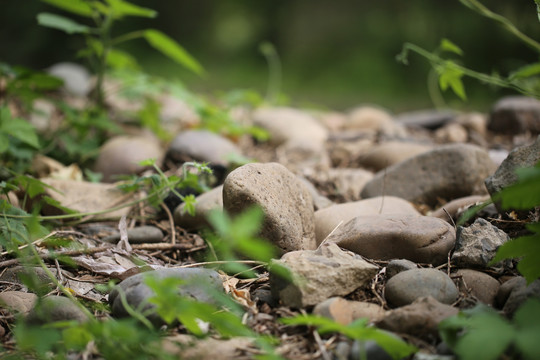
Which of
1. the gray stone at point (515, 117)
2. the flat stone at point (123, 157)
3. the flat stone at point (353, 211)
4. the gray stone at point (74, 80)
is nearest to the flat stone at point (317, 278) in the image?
the flat stone at point (353, 211)

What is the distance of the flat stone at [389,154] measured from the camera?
2.91 metres

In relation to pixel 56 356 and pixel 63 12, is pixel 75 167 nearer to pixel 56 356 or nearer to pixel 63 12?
pixel 56 356

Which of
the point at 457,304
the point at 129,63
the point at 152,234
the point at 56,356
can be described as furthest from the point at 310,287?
the point at 129,63

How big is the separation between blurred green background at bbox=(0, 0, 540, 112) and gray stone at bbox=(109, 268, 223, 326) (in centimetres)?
462

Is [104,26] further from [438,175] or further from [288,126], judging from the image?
[438,175]

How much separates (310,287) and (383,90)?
5341 mm

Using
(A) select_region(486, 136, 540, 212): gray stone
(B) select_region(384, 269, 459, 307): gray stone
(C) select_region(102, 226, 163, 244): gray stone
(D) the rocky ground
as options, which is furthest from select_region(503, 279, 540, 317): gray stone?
(C) select_region(102, 226, 163, 244): gray stone

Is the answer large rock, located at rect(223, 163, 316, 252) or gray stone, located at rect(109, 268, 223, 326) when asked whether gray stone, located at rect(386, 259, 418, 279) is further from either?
gray stone, located at rect(109, 268, 223, 326)

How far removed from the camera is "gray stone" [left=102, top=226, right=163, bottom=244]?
2145mm

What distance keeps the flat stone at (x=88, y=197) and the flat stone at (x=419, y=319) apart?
136cm

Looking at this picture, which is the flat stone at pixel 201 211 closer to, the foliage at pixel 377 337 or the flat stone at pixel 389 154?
the foliage at pixel 377 337

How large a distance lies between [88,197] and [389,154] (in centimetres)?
167

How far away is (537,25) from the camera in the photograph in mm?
5621

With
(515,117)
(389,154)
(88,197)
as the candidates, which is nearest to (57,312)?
(88,197)
